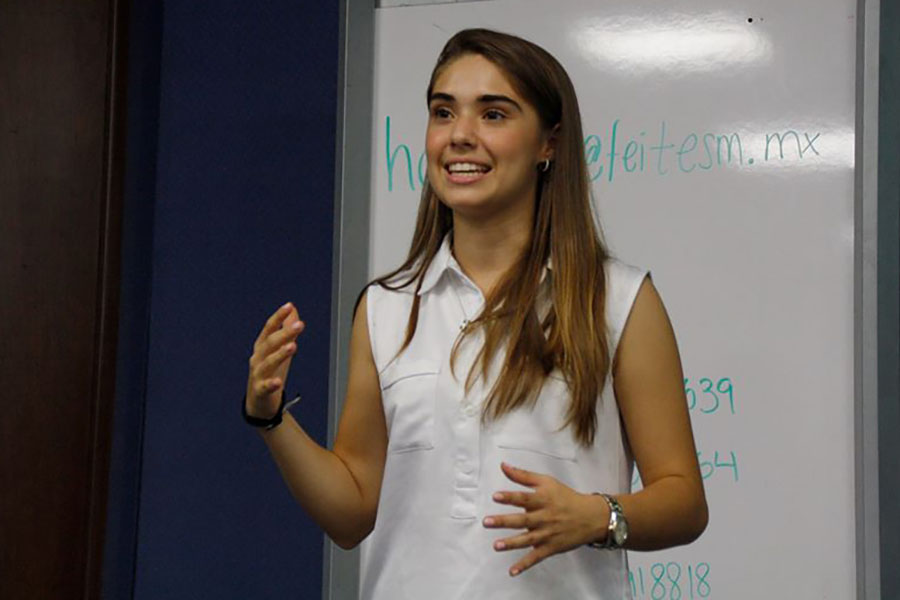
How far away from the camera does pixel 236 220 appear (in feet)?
7.16

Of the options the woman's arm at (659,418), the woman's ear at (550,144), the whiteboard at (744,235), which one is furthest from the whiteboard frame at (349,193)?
the woman's arm at (659,418)

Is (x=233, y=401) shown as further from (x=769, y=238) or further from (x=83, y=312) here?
(x=769, y=238)

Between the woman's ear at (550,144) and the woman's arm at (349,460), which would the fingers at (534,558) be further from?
the woman's ear at (550,144)

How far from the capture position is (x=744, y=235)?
1.74m

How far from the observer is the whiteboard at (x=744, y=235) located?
1678mm

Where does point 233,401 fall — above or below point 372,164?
below

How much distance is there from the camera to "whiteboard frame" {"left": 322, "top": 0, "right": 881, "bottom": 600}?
1.63m

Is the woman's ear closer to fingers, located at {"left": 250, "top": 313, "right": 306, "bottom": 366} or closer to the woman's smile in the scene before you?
the woman's smile

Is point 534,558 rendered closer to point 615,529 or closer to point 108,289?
point 615,529

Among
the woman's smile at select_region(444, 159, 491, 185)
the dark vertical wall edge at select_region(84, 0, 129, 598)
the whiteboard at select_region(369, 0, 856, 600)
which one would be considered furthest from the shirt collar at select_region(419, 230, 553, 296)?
the dark vertical wall edge at select_region(84, 0, 129, 598)

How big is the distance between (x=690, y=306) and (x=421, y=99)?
569 mm

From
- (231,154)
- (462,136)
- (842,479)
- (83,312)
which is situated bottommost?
(842,479)

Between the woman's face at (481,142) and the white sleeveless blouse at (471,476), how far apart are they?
11cm
